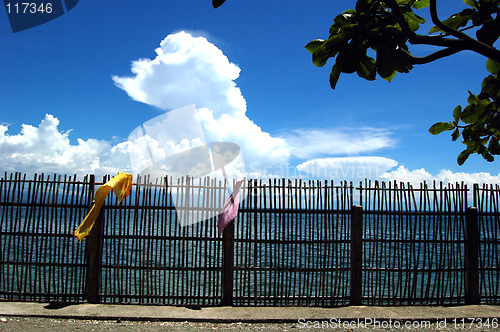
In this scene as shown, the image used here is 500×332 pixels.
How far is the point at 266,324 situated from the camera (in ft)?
16.8

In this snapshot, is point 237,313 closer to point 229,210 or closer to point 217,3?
point 229,210

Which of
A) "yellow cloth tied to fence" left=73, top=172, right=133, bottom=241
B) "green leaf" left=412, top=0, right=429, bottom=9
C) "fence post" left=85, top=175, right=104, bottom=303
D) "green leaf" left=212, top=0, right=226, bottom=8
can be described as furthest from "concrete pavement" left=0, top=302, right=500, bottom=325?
"green leaf" left=212, top=0, right=226, bottom=8

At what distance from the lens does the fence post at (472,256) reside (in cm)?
597

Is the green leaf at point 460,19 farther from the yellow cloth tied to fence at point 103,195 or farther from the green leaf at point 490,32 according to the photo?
the yellow cloth tied to fence at point 103,195

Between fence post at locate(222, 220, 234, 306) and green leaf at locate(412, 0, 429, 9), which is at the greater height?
green leaf at locate(412, 0, 429, 9)

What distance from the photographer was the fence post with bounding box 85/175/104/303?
226 inches

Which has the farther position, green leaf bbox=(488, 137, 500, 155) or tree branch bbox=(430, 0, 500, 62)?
green leaf bbox=(488, 137, 500, 155)

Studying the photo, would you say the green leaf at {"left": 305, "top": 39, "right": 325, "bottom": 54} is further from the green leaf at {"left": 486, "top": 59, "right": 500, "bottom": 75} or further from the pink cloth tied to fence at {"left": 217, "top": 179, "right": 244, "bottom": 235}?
the pink cloth tied to fence at {"left": 217, "top": 179, "right": 244, "bottom": 235}

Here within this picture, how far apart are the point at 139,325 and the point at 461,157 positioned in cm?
451

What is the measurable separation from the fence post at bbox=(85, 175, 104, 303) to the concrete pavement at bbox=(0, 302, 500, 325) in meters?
0.18

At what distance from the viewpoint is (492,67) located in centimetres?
218

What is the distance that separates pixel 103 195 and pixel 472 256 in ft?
20.4

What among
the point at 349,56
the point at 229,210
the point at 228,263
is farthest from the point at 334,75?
the point at 228,263

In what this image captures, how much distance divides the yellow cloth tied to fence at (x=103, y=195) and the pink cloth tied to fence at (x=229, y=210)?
1.61 m
